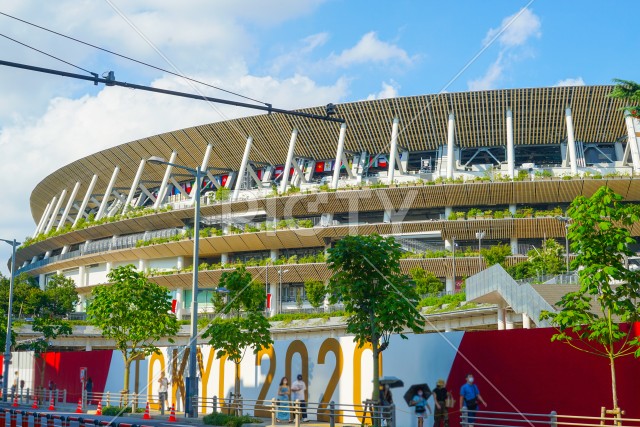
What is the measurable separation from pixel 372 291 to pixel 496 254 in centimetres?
4268

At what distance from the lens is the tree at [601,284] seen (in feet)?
65.5

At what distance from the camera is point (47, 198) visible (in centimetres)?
12156

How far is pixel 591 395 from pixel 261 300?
1782 cm

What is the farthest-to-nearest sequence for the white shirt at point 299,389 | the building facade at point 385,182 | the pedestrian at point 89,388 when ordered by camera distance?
the building facade at point 385,182
the pedestrian at point 89,388
the white shirt at point 299,389

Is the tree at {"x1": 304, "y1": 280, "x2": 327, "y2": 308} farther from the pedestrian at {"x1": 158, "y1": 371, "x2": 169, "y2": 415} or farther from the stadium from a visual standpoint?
the pedestrian at {"x1": 158, "y1": 371, "x2": 169, "y2": 415}

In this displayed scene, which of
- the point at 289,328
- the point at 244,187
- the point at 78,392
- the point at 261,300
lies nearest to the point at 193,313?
the point at 261,300

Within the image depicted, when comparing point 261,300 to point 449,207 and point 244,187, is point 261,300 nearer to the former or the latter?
point 449,207

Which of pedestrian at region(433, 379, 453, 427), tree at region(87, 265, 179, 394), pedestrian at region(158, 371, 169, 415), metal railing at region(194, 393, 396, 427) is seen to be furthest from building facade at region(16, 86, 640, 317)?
pedestrian at region(433, 379, 453, 427)

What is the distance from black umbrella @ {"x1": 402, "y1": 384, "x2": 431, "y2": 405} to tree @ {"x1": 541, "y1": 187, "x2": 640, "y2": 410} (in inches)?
226

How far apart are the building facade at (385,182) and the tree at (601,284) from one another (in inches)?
1924

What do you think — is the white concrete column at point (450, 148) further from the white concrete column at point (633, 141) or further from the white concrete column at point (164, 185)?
the white concrete column at point (164, 185)

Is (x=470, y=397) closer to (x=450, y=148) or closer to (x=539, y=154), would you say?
(x=450, y=148)

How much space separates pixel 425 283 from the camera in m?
65.6

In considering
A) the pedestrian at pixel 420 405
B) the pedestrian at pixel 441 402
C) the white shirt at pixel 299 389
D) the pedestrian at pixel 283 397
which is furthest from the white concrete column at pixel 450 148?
the pedestrian at pixel 441 402
